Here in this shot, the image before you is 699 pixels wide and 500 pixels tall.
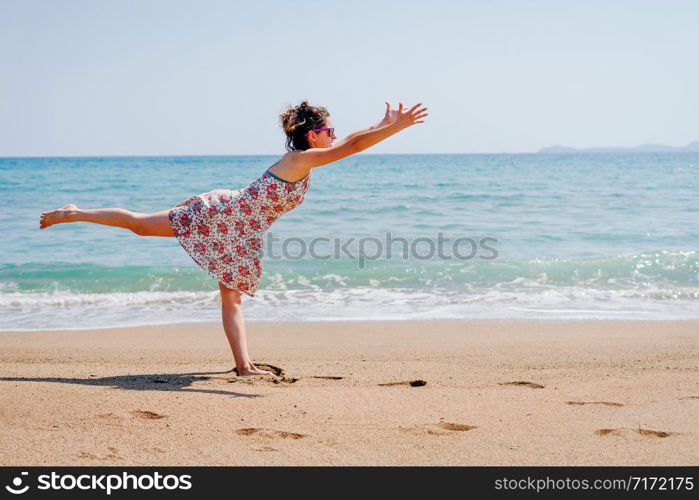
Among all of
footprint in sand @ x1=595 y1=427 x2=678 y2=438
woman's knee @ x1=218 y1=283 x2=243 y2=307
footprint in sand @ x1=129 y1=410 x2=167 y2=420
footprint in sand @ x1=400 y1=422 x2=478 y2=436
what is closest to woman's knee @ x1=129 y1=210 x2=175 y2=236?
woman's knee @ x1=218 y1=283 x2=243 y2=307

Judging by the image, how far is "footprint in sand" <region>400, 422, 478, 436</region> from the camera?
323 cm

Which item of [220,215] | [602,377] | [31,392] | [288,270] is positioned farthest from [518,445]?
[288,270]

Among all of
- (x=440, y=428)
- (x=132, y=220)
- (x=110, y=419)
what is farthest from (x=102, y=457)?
(x=132, y=220)

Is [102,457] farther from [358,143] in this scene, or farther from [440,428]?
[358,143]

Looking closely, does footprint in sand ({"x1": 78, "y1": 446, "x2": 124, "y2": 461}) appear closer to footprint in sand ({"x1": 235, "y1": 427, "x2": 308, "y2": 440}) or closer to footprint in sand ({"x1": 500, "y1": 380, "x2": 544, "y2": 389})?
footprint in sand ({"x1": 235, "y1": 427, "x2": 308, "y2": 440})

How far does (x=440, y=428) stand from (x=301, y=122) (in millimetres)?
2112

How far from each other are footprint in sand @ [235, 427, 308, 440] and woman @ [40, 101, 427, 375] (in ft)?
4.06

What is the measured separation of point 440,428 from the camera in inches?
130

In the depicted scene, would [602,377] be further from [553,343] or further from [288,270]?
[288,270]

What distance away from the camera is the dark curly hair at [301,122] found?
4328 millimetres

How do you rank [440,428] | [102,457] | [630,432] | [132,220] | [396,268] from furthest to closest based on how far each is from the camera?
[396,268] → [132,220] → [440,428] → [630,432] → [102,457]

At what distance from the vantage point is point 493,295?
7.92 meters

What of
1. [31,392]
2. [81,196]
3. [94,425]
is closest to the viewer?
[94,425]
